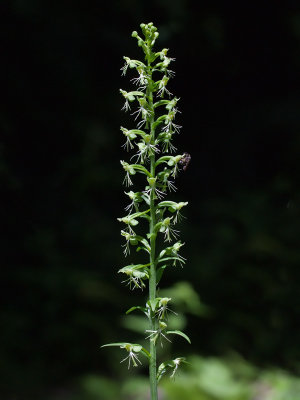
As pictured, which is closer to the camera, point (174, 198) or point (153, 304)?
point (153, 304)

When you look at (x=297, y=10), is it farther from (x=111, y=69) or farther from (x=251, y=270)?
(x=251, y=270)

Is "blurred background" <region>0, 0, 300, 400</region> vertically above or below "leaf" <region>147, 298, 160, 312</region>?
above

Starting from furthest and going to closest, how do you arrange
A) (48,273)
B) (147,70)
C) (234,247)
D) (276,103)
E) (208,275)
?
(276,103)
(234,247)
(208,275)
(48,273)
(147,70)

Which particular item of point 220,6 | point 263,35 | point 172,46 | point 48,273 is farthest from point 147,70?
point 263,35

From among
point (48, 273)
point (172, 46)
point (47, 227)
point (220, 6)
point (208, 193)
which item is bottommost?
point (48, 273)

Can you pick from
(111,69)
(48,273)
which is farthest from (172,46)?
(48,273)

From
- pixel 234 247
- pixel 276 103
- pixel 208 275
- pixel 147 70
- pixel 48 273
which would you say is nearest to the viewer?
pixel 147 70

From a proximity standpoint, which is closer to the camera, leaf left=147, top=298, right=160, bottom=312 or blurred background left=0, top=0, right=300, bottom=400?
leaf left=147, top=298, right=160, bottom=312

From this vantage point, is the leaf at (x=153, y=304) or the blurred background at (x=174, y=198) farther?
the blurred background at (x=174, y=198)

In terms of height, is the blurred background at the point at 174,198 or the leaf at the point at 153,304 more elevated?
the blurred background at the point at 174,198

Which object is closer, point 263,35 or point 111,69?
point 111,69

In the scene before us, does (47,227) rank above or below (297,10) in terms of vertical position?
below
